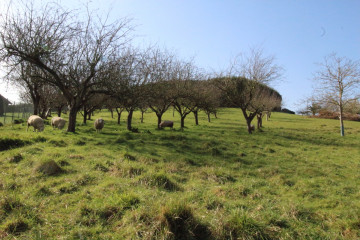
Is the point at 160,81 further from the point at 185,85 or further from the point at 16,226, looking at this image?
the point at 16,226

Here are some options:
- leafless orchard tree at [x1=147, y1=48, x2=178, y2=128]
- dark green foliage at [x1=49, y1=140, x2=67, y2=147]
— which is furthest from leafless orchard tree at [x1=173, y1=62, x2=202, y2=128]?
dark green foliage at [x1=49, y1=140, x2=67, y2=147]

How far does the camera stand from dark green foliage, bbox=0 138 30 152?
9.55m

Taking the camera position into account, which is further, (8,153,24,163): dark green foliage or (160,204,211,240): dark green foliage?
(8,153,24,163): dark green foliage

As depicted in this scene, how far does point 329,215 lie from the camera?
461cm

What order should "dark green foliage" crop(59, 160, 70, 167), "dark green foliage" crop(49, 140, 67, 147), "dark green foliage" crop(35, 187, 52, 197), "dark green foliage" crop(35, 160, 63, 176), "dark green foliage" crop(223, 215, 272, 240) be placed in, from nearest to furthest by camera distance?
"dark green foliage" crop(223, 215, 272, 240)
"dark green foliage" crop(35, 187, 52, 197)
"dark green foliage" crop(35, 160, 63, 176)
"dark green foliage" crop(59, 160, 70, 167)
"dark green foliage" crop(49, 140, 67, 147)

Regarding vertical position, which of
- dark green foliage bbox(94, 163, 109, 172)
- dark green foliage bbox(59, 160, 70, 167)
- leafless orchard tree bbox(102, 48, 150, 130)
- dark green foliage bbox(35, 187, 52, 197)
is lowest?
dark green foliage bbox(35, 187, 52, 197)

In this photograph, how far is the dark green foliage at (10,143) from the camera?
9.55 meters

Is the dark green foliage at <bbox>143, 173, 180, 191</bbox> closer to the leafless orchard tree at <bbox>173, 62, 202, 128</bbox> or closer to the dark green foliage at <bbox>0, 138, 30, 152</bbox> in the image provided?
the dark green foliage at <bbox>0, 138, 30, 152</bbox>

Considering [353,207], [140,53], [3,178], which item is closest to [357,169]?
[353,207]

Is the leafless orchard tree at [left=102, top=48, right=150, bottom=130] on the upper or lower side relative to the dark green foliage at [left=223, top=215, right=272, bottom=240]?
upper

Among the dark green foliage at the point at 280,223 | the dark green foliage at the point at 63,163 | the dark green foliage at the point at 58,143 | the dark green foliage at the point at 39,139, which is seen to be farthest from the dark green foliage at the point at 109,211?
the dark green foliage at the point at 39,139

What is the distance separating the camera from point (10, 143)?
10.0 m

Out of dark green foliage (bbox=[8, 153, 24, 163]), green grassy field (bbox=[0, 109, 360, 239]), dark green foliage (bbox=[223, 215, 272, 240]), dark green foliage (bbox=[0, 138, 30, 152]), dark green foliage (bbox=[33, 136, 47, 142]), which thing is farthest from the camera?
dark green foliage (bbox=[33, 136, 47, 142])

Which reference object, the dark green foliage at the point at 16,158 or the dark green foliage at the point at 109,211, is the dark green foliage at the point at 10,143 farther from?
the dark green foliage at the point at 109,211
